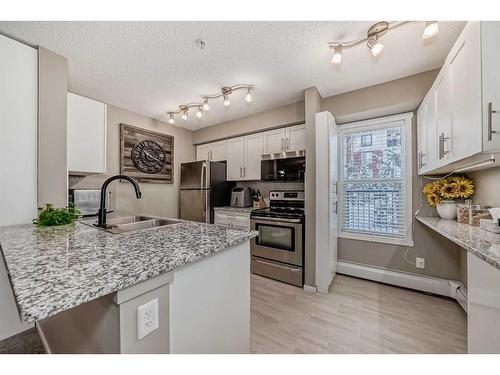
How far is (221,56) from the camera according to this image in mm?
1887

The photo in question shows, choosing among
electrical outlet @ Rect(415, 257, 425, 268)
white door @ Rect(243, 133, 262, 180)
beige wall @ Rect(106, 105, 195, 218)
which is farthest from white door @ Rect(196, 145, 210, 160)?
electrical outlet @ Rect(415, 257, 425, 268)

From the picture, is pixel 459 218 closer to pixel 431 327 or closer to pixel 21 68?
pixel 431 327

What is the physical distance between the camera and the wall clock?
311cm

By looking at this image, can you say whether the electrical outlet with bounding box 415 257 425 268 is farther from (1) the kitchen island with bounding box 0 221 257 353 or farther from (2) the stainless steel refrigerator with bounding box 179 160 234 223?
(2) the stainless steel refrigerator with bounding box 179 160 234 223

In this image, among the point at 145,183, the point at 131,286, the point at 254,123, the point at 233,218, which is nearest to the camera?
the point at 131,286

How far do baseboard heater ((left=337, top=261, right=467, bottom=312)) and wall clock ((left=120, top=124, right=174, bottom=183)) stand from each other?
3.14 meters

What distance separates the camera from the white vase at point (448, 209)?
2.02 meters

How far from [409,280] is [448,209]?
3.16ft

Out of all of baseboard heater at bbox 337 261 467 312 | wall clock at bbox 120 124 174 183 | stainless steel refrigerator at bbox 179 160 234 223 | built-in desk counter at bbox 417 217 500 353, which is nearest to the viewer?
built-in desk counter at bbox 417 217 500 353

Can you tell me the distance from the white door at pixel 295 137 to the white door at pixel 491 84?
1868 millimetres

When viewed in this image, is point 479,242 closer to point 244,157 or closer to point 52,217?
point 52,217

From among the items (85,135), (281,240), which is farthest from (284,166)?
(85,135)

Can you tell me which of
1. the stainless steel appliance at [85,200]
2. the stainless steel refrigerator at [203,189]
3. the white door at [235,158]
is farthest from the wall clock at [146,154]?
the white door at [235,158]

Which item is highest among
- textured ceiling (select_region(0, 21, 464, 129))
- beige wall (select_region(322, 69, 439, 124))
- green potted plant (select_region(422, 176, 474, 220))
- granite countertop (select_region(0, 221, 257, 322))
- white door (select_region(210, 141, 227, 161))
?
textured ceiling (select_region(0, 21, 464, 129))
